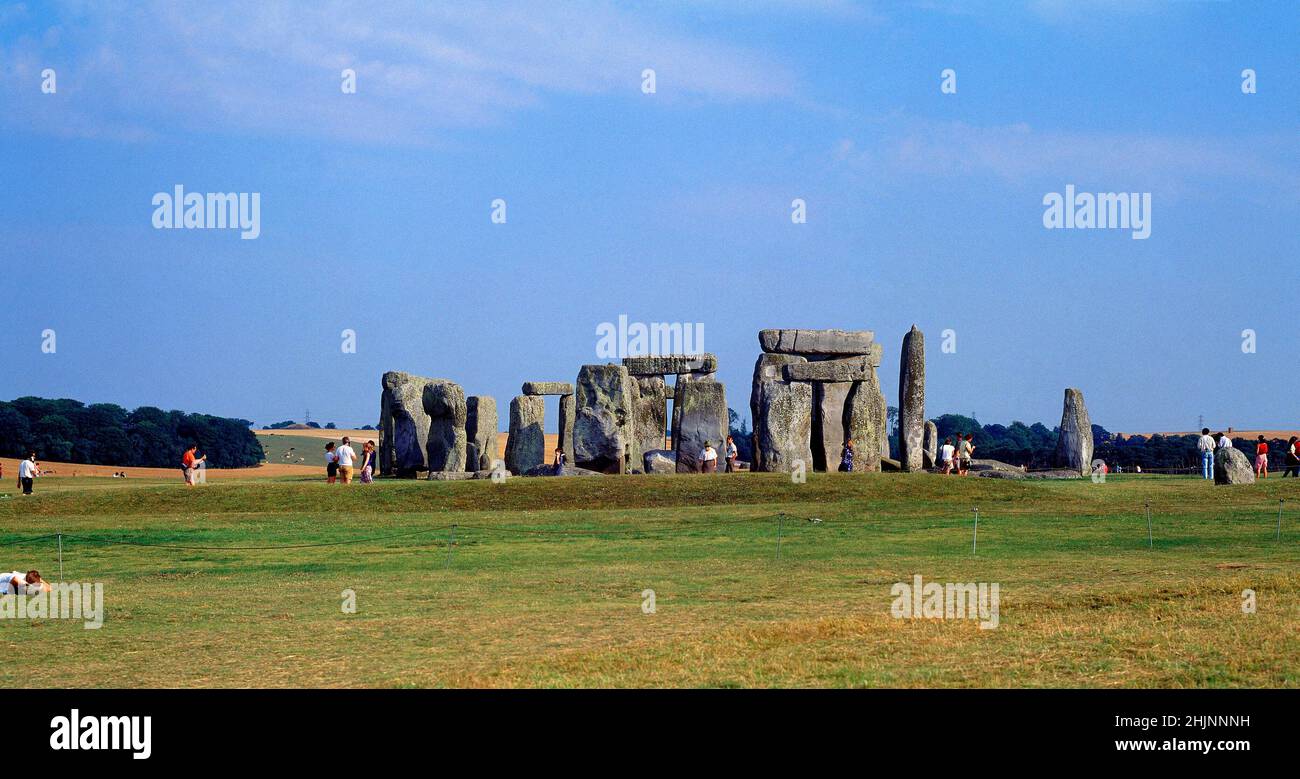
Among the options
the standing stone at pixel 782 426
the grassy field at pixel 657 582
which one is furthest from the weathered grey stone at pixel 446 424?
the standing stone at pixel 782 426

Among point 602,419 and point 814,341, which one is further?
point 814,341

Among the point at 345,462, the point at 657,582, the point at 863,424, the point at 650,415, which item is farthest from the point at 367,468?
the point at 657,582

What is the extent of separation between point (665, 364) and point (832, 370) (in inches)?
313

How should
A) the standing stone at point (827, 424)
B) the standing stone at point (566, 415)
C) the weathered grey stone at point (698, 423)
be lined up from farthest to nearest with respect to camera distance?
the standing stone at point (566, 415)
the standing stone at point (827, 424)
the weathered grey stone at point (698, 423)

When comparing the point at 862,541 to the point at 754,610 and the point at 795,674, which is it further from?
the point at 795,674

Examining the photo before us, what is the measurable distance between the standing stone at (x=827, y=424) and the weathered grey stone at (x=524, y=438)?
24.4 feet

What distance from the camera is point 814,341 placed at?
3728 centimetres

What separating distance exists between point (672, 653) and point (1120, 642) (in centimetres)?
367

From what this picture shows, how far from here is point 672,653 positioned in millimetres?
11188

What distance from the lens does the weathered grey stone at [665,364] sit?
4212 centimetres

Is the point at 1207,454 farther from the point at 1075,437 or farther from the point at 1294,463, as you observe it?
the point at 1075,437

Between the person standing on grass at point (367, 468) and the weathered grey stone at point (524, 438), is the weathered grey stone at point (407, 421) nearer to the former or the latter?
the weathered grey stone at point (524, 438)
